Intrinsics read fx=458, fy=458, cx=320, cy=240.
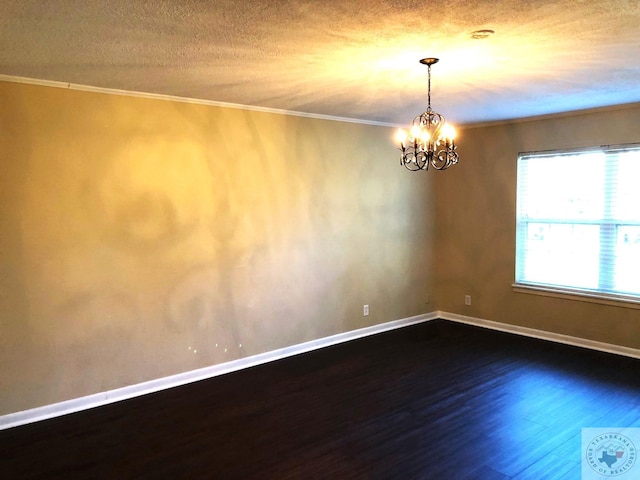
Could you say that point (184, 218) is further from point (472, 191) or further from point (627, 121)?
point (627, 121)

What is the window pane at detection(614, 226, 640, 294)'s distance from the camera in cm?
452

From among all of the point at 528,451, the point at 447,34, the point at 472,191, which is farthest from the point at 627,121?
the point at 528,451

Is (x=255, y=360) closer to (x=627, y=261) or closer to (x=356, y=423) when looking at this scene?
(x=356, y=423)

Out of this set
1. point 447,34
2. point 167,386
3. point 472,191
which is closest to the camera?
→ point 447,34

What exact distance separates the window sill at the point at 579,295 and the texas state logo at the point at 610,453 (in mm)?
1796

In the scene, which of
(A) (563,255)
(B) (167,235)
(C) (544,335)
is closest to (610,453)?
(C) (544,335)

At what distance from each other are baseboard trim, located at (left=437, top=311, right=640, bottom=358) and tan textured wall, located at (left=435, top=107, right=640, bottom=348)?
52 millimetres

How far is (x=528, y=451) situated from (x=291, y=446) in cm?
151

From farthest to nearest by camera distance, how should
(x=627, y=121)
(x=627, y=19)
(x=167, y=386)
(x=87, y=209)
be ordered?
(x=627, y=121) < (x=167, y=386) < (x=87, y=209) < (x=627, y=19)

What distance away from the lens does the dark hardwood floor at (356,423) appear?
2.79m

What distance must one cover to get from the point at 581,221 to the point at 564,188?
1.32ft

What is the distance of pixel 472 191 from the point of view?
5.77m

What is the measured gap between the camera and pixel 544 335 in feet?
17.0

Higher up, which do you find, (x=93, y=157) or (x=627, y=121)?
(x=627, y=121)
